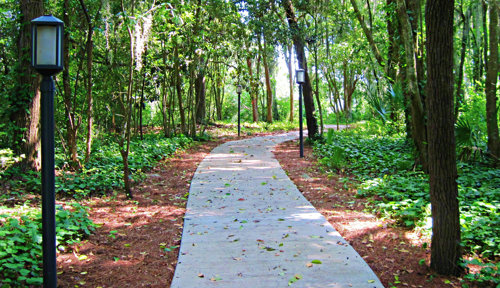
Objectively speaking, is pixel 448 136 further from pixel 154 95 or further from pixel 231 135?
pixel 231 135

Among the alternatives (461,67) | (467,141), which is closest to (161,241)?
(467,141)

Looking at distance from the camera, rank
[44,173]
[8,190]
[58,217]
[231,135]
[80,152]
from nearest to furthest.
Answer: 1. [44,173]
2. [58,217]
3. [8,190]
4. [80,152]
5. [231,135]

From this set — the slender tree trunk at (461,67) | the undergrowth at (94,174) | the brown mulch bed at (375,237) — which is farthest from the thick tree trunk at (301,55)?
the brown mulch bed at (375,237)

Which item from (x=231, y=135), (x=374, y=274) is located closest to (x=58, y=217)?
(x=374, y=274)

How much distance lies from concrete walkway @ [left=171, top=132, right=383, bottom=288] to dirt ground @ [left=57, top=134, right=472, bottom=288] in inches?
7.7

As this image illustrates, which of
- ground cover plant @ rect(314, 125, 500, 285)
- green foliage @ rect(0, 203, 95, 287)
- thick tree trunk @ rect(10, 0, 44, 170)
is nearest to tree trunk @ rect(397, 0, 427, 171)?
ground cover plant @ rect(314, 125, 500, 285)

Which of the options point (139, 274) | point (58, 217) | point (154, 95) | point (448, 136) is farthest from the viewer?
point (154, 95)

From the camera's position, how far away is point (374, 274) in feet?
12.6

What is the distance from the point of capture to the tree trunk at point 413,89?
755cm

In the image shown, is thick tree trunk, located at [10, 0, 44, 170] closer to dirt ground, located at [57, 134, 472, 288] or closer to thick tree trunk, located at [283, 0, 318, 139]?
dirt ground, located at [57, 134, 472, 288]

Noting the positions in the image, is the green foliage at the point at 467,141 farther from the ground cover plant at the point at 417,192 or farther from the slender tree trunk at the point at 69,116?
the slender tree trunk at the point at 69,116

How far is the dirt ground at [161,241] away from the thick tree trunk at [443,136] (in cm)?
29

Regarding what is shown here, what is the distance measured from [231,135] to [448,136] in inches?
606

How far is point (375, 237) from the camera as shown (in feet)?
16.2
